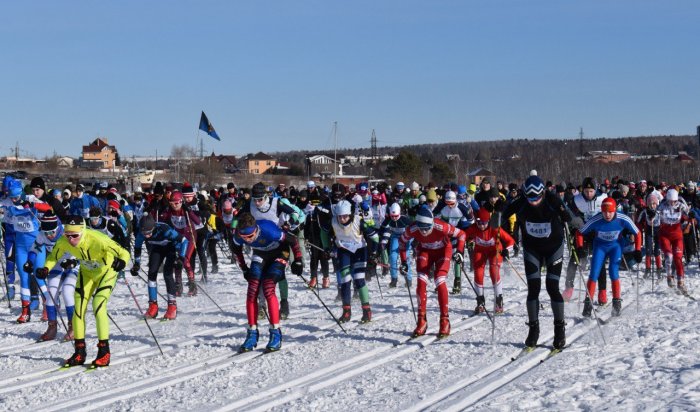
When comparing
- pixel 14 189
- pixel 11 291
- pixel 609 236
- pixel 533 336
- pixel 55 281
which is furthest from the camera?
pixel 11 291

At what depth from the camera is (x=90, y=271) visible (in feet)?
31.3

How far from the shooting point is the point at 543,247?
9.70 meters

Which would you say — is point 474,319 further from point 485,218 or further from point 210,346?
point 210,346

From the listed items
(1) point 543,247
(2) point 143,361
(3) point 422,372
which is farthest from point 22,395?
(1) point 543,247

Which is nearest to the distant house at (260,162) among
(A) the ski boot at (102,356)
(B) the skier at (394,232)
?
(B) the skier at (394,232)

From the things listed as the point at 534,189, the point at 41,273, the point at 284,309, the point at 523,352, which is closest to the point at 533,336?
the point at 523,352

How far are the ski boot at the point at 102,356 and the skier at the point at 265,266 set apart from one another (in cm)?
158

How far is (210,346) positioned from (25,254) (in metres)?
4.87

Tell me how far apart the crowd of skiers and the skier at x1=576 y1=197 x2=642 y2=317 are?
0.02m

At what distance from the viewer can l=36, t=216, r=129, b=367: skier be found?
30.6 ft

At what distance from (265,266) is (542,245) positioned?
136 inches

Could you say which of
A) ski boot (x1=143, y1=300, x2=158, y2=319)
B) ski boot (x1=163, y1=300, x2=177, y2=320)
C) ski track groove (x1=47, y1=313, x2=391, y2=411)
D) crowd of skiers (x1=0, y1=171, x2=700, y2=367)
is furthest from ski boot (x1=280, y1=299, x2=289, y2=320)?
ski boot (x1=143, y1=300, x2=158, y2=319)

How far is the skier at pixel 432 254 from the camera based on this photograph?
10438 mm

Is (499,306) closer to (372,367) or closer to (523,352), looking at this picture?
(523,352)
